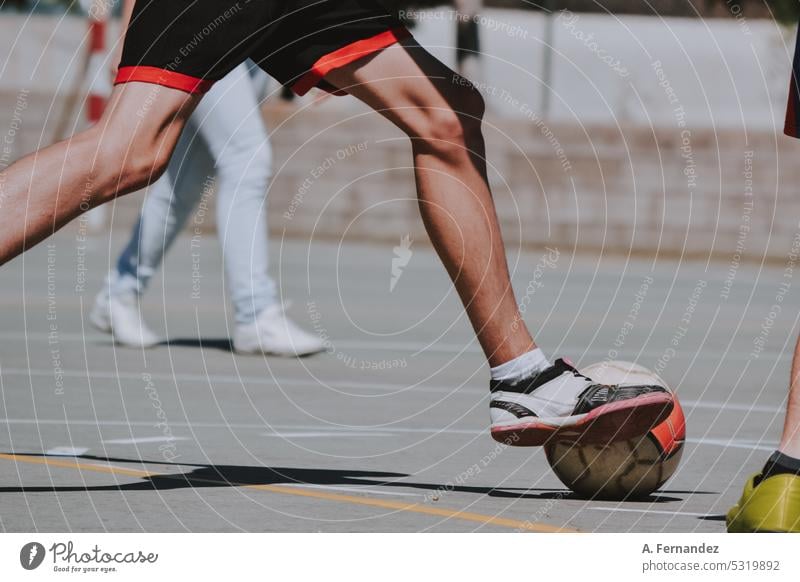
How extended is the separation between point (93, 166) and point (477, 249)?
3.79 feet

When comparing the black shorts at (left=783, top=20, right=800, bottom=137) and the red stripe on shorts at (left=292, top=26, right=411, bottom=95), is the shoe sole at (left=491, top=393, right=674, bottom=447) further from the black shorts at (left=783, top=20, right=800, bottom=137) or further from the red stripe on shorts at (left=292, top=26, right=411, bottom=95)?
→ the red stripe on shorts at (left=292, top=26, right=411, bottom=95)

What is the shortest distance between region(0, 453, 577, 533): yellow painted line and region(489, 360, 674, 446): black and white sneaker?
1.23 ft

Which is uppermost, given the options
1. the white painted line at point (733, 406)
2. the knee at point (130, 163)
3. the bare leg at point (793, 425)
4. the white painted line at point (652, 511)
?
the knee at point (130, 163)

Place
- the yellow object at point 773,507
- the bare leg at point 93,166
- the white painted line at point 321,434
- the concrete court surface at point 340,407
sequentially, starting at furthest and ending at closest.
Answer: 1. the white painted line at point 321,434
2. the concrete court surface at point 340,407
3. the bare leg at point 93,166
4. the yellow object at point 773,507

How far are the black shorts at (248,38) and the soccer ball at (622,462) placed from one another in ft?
3.87

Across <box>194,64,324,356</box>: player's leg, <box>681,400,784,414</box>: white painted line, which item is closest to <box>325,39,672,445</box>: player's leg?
<box>681,400,784,414</box>: white painted line

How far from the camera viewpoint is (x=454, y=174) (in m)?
5.25

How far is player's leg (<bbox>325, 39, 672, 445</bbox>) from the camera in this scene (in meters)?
5.12

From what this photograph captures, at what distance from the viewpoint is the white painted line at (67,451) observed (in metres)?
5.70

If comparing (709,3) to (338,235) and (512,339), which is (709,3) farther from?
(512,339)

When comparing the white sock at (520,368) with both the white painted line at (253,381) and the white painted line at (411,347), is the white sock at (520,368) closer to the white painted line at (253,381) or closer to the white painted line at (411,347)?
the white painted line at (253,381)

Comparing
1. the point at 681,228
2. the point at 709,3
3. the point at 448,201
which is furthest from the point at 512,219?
the point at 448,201

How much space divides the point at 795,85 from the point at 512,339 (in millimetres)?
1044

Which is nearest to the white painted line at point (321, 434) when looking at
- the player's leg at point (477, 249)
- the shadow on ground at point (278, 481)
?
the shadow on ground at point (278, 481)
